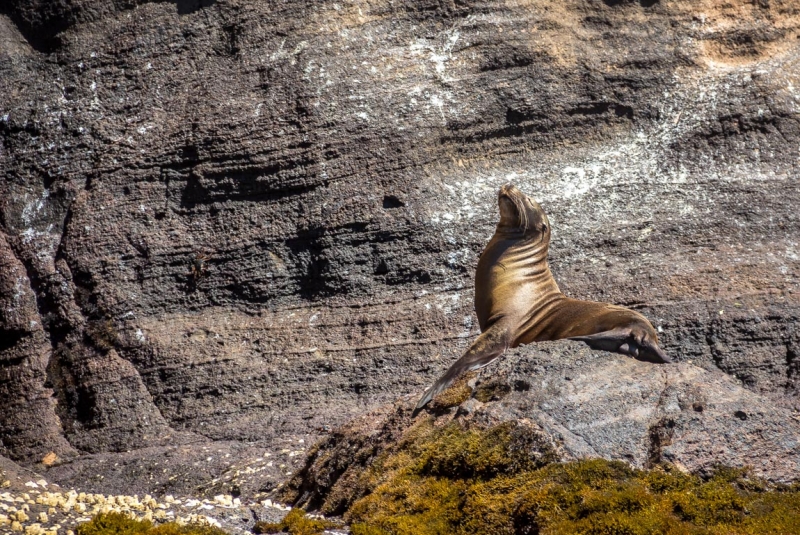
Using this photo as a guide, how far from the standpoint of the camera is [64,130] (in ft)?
37.8

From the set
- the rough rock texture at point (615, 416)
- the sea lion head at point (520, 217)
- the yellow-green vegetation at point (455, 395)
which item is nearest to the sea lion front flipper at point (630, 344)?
the rough rock texture at point (615, 416)

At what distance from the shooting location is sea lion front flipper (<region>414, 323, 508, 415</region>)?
6.41m

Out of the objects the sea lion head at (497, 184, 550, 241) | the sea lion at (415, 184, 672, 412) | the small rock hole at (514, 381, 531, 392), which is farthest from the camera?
the sea lion head at (497, 184, 550, 241)

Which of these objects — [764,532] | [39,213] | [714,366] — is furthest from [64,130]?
[764,532]

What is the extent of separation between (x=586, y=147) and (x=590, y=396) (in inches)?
237

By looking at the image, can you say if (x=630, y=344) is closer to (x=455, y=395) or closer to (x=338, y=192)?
(x=455, y=395)

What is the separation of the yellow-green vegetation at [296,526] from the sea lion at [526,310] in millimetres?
1273

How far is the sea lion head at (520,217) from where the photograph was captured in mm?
8266

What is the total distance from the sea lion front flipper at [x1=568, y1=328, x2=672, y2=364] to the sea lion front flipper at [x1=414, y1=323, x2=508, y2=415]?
78 cm

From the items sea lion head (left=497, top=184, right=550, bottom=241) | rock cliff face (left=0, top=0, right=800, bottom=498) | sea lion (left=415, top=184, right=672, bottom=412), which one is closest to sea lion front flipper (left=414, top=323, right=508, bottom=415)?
sea lion (left=415, top=184, right=672, bottom=412)

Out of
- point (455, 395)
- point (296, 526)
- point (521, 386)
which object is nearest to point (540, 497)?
point (521, 386)

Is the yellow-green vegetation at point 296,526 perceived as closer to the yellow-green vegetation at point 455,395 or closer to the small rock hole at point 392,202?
the yellow-green vegetation at point 455,395

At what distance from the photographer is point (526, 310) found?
7625 millimetres

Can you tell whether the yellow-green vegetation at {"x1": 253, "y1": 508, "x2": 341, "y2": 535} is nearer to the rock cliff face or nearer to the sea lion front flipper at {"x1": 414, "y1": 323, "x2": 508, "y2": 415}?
the sea lion front flipper at {"x1": 414, "y1": 323, "x2": 508, "y2": 415}
